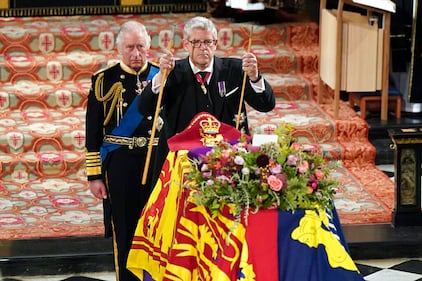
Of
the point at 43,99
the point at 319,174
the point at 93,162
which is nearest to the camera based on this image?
the point at 319,174

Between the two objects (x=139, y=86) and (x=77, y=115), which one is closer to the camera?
(x=139, y=86)

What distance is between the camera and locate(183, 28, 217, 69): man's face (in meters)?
6.42

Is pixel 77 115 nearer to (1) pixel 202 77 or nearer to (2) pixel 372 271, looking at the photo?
(2) pixel 372 271

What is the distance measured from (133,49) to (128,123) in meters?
0.45

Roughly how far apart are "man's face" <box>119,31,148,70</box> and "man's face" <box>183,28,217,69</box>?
305 mm

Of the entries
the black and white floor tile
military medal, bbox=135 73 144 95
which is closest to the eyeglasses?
military medal, bbox=135 73 144 95

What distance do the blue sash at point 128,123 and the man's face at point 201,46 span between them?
43 centimetres

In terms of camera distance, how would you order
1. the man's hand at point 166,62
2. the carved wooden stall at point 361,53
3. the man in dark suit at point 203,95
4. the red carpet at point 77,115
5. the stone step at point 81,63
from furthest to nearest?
the stone step at point 81,63 < the carved wooden stall at point 361,53 < the red carpet at point 77,115 < the man in dark suit at point 203,95 < the man's hand at point 166,62

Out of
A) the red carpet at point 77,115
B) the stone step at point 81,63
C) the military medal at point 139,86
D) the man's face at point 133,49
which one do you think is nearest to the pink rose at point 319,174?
the man's face at point 133,49

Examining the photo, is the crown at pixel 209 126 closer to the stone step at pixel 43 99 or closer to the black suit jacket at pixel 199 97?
the black suit jacket at pixel 199 97

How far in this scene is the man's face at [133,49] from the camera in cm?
666

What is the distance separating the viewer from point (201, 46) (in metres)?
6.49

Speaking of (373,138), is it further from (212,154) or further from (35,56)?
(212,154)

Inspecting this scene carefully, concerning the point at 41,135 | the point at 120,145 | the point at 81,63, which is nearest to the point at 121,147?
the point at 120,145
